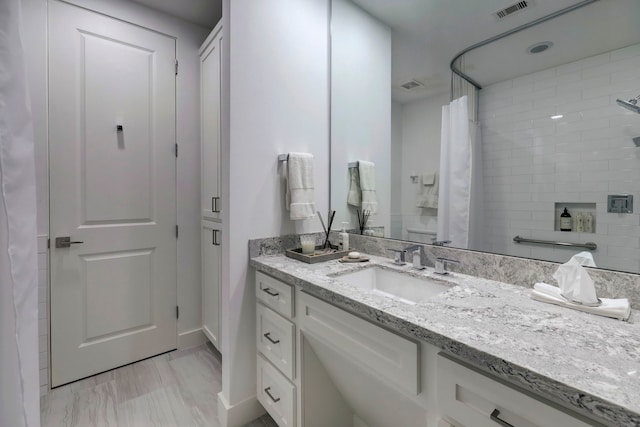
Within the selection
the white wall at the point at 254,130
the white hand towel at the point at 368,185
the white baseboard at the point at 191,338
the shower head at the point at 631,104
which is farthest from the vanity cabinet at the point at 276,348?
the shower head at the point at 631,104

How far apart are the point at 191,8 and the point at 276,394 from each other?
8.41ft

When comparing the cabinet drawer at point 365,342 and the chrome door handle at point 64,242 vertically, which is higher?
the chrome door handle at point 64,242

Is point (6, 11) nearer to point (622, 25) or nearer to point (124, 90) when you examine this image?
point (622, 25)

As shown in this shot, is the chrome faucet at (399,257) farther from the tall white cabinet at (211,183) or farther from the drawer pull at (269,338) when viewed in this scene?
the tall white cabinet at (211,183)

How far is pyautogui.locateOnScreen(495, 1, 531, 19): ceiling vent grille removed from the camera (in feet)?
3.60

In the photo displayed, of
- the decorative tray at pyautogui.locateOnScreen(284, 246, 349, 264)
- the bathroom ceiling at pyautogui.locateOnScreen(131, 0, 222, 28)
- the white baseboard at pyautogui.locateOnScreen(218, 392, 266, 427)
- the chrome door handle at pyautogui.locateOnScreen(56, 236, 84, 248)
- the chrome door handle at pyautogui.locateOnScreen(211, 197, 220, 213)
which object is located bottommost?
the white baseboard at pyautogui.locateOnScreen(218, 392, 266, 427)

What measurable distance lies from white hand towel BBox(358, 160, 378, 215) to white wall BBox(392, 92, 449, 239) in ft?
0.65

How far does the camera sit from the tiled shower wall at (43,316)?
5.86 ft

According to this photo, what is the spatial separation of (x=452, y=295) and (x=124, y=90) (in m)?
2.37

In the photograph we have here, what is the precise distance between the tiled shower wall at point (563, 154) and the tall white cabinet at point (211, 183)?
62.9 inches

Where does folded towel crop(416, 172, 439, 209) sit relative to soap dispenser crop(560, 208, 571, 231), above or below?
above

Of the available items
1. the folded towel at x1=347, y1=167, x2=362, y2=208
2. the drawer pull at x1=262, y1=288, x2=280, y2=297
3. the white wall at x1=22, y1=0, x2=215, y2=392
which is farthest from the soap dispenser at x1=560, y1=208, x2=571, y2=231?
the white wall at x1=22, y1=0, x2=215, y2=392

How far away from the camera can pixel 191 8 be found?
215 cm

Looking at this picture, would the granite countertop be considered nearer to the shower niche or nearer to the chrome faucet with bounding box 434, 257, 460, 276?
the chrome faucet with bounding box 434, 257, 460, 276
